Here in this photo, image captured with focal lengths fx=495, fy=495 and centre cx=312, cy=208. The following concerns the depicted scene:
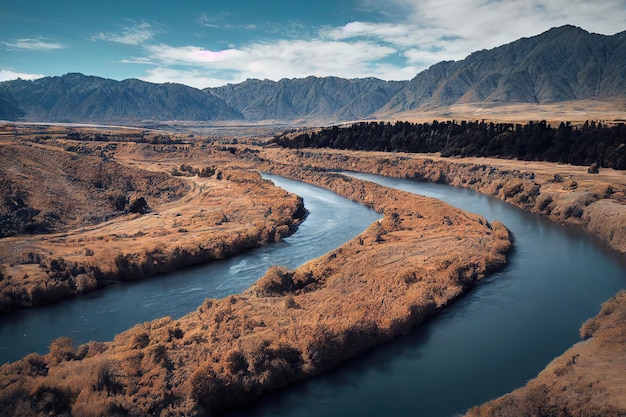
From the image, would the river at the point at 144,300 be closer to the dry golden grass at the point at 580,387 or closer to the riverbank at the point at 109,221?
the riverbank at the point at 109,221

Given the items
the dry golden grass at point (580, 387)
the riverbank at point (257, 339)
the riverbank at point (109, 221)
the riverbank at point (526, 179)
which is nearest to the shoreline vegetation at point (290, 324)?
the riverbank at point (257, 339)

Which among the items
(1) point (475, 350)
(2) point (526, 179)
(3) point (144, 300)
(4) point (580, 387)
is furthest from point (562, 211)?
(3) point (144, 300)

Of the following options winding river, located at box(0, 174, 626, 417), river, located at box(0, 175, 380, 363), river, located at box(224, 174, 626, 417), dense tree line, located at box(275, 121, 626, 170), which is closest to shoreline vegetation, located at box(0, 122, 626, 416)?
river, located at box(224, 174, 626, 417)

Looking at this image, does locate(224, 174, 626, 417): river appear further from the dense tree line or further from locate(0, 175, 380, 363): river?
the dense tree line

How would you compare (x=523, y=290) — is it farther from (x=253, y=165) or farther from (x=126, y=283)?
(x=253, y=165)

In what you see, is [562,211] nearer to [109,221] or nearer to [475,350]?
[475,350]

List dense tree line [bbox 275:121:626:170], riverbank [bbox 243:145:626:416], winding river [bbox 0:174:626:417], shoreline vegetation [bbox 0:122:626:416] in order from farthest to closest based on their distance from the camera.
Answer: dense tree line [bbox 275:121:626:170] → winding river [bbox 0:174:626:417] → shoreline vegetation [bbox 0:122:626:416] → riverbank [bbox 243:145:626:416]
